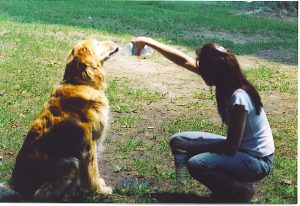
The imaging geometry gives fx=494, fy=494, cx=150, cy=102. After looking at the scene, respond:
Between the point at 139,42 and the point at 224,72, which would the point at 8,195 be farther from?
the point at 224,72

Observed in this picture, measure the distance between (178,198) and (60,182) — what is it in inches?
42.3

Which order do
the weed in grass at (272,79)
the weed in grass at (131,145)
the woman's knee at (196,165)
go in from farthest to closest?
the weed in grass at (272,79)
the weed in grass at (131,145)
the woman's knee at (196,165)

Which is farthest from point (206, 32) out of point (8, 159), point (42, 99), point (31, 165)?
point (31, 165)

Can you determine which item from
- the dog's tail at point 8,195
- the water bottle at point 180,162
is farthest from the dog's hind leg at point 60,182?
the water bottle at point 180,162

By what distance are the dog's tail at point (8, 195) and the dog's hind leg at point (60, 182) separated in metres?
0.14

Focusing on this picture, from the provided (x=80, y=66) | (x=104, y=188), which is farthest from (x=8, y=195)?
(x=80, y=66)

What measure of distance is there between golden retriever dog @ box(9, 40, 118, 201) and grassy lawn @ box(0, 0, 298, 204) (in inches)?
16.0

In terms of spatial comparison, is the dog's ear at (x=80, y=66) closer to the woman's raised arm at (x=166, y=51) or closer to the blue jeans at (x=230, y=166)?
the woman's raised arm at (x=166, y=51)

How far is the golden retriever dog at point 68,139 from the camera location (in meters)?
3.90

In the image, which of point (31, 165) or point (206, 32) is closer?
point (31, 165)

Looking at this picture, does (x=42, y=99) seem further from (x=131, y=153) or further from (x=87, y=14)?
(x=87, y=14)

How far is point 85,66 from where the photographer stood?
14.0ft

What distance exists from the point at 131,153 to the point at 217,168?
5.35 feet

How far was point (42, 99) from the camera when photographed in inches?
282
